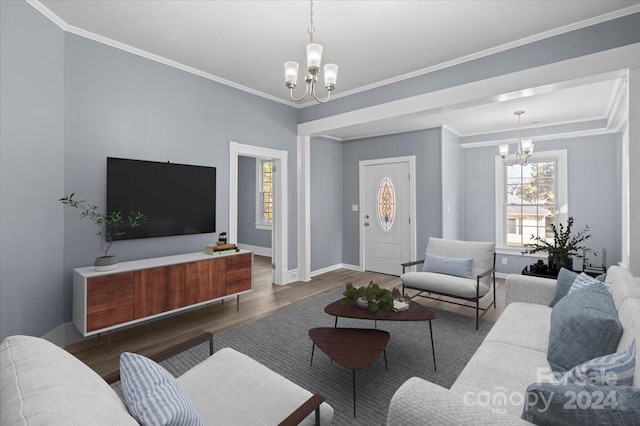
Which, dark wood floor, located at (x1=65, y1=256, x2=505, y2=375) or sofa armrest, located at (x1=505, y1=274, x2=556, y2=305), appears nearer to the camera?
sofa armrest, located at (x1=505, y1=274, x2=556, y2=305)

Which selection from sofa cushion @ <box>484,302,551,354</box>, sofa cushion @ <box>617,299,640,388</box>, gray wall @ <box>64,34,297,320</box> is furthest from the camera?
gray wall @ <box>64,34,297,320</box>

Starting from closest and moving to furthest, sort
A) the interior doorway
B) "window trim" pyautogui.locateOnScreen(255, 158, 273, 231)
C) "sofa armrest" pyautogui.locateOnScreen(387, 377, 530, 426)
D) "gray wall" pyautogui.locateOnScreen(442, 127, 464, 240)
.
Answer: "sofa armrest" pyautogui.locateOnScreen(387, 377, 530, 426) → the interior doorway → "gray wall" pyautogui.locateOnScreen(442, 127, 464, 240) → "window trim" pyautogui.locateOnScreen(255, 158, 273, 231)

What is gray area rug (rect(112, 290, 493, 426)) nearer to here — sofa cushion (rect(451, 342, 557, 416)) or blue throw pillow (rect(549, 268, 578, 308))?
sofa cushion (rect(451, 342, 557, 416))

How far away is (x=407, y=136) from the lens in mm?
5770

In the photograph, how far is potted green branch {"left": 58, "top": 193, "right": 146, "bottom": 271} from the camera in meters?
2.88

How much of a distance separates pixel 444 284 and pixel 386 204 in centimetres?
262

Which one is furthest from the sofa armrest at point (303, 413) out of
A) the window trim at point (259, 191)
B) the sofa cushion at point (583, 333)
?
the window trim at point (259, 191)

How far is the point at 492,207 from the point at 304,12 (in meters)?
4.93

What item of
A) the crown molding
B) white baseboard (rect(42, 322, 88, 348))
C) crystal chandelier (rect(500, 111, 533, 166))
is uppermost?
the crown molding

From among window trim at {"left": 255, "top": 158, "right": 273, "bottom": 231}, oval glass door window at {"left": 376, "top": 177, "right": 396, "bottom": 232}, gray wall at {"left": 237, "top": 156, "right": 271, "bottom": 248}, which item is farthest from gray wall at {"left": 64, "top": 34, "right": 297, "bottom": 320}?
gray wall at {"left": 237, "top": 156, "right": 271, "bottom": 248}

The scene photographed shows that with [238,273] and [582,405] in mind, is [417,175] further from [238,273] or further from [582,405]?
Answer: [582,405]

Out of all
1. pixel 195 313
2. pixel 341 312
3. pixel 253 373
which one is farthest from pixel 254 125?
pixel 253 373

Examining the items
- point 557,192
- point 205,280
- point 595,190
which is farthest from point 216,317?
point 595,190

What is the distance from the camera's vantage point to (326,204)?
20.1 feet
